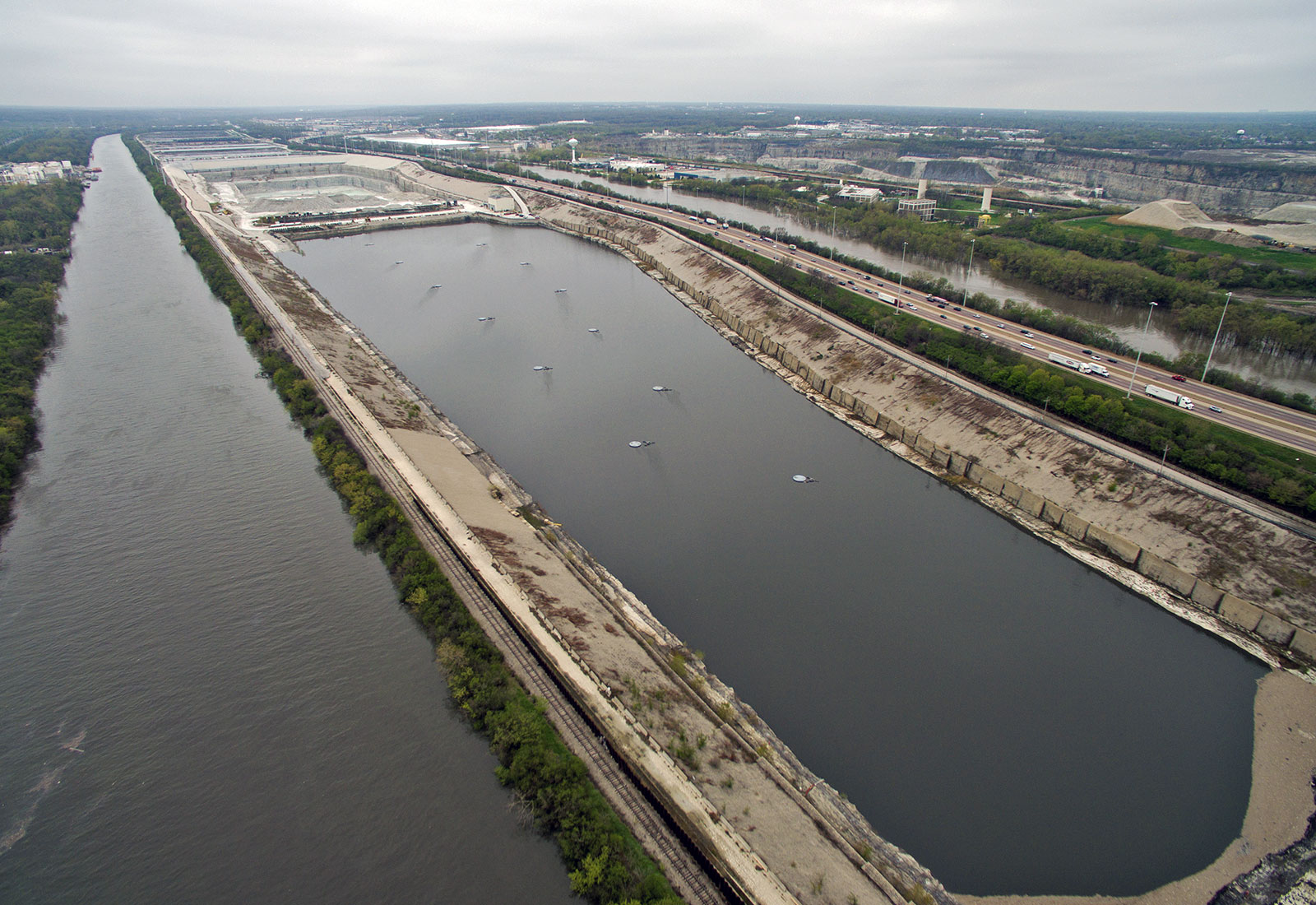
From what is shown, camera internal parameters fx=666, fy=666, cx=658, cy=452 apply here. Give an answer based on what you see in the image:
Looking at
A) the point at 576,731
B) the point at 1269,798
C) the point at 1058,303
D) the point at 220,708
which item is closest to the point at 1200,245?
the point at 1058,303

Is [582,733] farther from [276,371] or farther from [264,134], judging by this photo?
[264,134]

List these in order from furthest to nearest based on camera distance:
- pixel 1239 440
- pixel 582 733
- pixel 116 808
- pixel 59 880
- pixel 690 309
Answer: pixel 690 309
pixel 1239 440
pixel 582 733
pixel 116 808
pixel 59 880

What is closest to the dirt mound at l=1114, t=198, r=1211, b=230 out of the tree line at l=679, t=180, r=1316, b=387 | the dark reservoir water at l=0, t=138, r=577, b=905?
the tree line at l=679, t=180, r=1316, b=387

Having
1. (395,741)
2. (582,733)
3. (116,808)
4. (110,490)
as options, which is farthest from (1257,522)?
(110,490)

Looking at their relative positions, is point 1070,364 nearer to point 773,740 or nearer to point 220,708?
point 773,740

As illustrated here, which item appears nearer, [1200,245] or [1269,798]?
[1269,798]

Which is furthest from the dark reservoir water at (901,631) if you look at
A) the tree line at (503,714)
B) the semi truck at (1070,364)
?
the semi truck at (1070,364)

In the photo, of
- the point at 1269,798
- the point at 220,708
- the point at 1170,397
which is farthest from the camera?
the point at 1170,397
